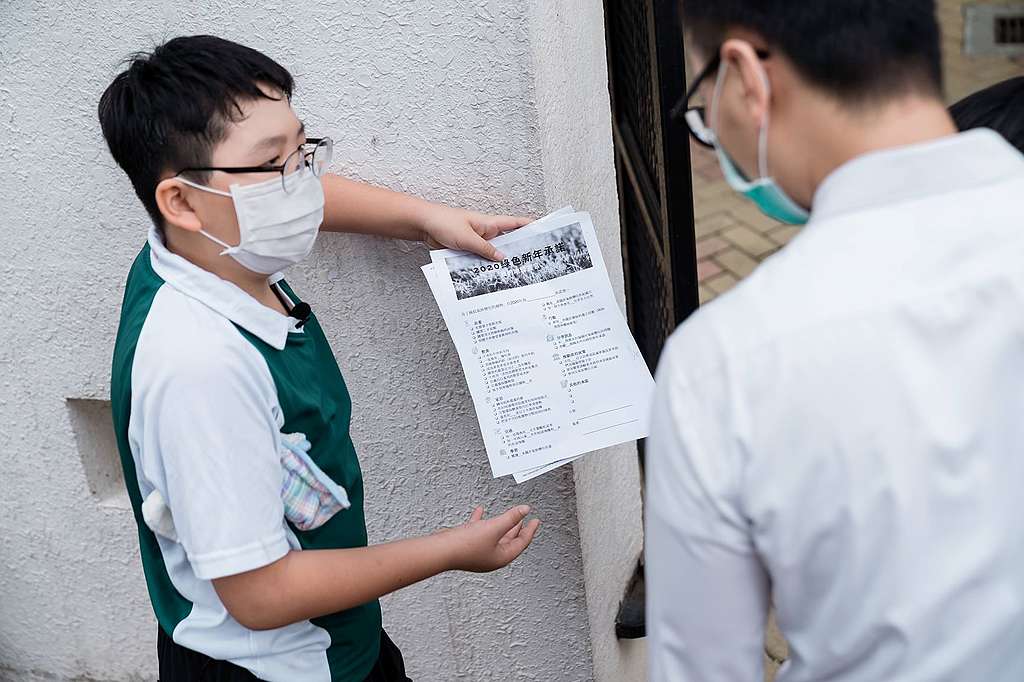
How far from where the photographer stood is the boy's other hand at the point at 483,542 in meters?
1.75

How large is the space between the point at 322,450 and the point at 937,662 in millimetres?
912

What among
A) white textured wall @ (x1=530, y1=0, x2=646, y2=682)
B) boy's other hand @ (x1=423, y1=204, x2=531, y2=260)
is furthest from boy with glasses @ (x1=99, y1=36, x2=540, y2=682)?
white textured wall @ (x1=530, y1=0, x2=646, y2=682)

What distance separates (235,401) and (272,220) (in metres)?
0.29

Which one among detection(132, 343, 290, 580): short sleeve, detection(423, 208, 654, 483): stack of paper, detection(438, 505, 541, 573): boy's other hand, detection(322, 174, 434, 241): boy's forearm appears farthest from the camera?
detection(322, 174, 434, 241): boy's forearm

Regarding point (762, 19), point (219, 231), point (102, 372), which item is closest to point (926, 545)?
point (762, 19)

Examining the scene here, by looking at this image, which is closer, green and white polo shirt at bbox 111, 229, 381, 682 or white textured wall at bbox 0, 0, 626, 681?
green and white polo shirt at bbox 111, 229, 381, 682

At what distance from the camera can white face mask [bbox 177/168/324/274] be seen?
1.64 metres

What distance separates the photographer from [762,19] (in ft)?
3.78

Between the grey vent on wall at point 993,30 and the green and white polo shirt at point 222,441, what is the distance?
6.00m

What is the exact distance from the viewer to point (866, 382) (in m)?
1.07

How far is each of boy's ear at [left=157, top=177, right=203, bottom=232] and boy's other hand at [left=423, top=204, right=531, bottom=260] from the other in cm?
48

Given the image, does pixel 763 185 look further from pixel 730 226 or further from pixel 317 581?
pixel 730 226

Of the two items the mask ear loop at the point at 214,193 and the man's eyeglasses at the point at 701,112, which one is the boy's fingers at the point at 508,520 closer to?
the mask ear loop at the point at 214,193

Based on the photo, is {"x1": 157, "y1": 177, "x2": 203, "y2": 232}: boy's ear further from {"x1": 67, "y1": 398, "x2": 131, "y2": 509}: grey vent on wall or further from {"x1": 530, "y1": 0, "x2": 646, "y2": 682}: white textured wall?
{"x1": 67, "y1": 398, "x2": 131, "y2": 509}: grey vent on wall
